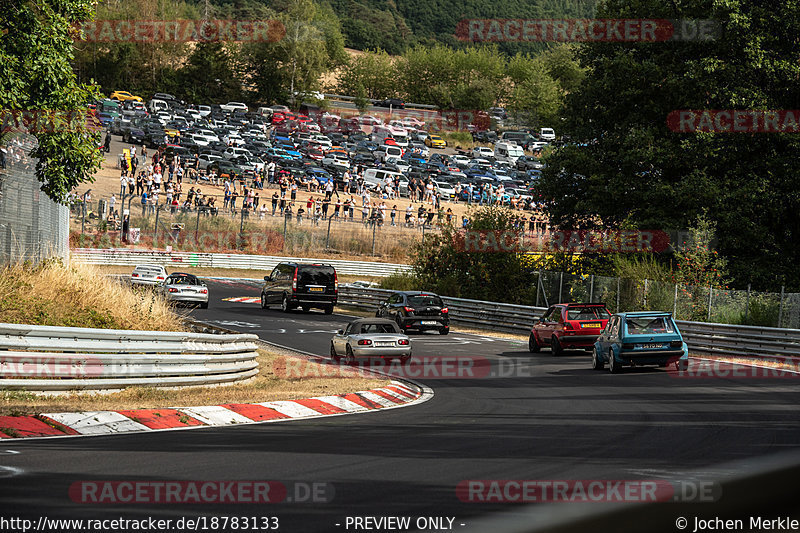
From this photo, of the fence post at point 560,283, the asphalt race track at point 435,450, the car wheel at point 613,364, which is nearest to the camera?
the asphalt race track at point 435,450

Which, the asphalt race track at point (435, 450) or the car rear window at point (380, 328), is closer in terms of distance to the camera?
the asphalt race track at point (435, 450)

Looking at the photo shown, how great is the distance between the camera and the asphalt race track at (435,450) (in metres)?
7.07

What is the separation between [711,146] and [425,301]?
40.7ft

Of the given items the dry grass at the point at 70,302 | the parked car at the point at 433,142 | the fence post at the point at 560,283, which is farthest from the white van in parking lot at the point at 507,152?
the dry grass at the point at 70,302

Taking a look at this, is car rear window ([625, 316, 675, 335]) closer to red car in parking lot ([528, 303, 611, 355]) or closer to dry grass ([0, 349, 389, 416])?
red car in parking lot ([528, 303, 611, 355])

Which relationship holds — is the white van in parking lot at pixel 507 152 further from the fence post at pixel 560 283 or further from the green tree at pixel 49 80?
the green tree at pixel 49 80

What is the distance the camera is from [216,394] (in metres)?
15.2

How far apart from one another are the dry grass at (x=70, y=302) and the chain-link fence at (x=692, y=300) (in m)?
16.8

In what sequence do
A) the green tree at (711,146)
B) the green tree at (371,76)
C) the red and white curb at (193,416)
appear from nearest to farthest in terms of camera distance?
the red and white curb at (193,416), the green tree at (711,146), the green tree at (371,76)

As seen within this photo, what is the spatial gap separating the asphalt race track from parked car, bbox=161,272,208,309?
71.3 ft

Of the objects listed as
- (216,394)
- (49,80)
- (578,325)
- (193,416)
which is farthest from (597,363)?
(49,80)

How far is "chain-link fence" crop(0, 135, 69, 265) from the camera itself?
61.4 feet

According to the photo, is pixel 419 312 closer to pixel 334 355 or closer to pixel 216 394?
pixel 334 355

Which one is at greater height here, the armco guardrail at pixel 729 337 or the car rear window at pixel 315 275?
the car rear window at pixel 315 275
